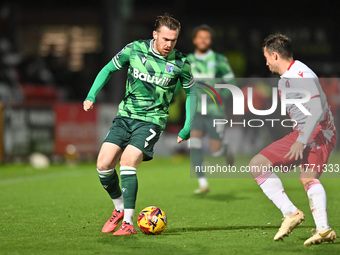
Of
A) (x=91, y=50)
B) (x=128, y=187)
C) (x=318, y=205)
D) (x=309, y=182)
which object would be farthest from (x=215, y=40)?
(x=318, y=205)

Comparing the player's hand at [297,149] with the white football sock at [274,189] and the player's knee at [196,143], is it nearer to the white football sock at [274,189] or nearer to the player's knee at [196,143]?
the white football sock at [274,189]

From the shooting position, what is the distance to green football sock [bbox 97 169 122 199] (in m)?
6.88

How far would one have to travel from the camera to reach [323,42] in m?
24.6

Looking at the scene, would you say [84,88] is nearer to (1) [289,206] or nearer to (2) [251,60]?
(2) [251,60]

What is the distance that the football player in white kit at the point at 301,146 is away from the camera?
234 inches

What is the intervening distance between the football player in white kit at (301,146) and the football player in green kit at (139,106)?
1.01 metres

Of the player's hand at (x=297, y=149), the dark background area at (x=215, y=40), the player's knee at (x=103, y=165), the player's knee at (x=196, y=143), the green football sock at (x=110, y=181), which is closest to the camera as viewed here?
the player's hand at (x=297, y=149)

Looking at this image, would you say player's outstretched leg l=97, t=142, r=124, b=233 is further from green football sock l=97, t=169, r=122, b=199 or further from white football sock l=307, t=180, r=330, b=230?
white football sock l=307, t=180, r=330, b=230

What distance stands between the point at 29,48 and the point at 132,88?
76.4 ft

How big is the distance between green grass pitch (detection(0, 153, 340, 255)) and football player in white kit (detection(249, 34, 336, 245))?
260mm

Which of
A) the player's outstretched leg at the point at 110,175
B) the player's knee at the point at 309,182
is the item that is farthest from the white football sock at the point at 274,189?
the player's outstretched leg at the point at 110,175

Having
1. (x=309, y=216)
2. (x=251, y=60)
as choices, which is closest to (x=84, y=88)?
(x=251, y=60)

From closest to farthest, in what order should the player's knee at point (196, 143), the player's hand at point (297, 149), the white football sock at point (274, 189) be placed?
the player's hand at point (297, 149) → the white football sock at point (274, 189) → the player's knee at point (196, 143)

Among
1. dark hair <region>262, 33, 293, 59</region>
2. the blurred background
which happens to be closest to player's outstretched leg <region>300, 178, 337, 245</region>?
dark hair <region>262, 33, 293, 59</region>
